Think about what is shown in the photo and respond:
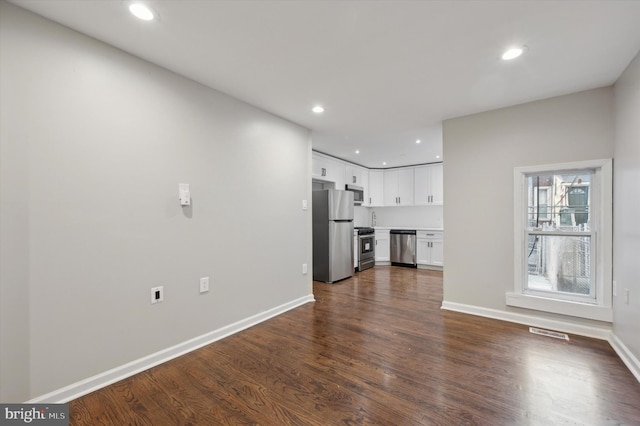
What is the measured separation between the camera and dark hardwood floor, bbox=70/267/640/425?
1636 mm

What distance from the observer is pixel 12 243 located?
1611 mm

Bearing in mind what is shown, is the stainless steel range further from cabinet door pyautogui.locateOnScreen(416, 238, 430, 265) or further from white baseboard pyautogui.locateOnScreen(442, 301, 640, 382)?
white baseboard pyautogui.locateOnScreen(442, 301, 640, 382)

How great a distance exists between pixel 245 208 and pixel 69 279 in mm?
1534

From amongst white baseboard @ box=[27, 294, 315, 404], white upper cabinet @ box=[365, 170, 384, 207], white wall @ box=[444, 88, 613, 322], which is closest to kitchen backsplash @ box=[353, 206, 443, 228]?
white upper cabinet @ box=[365, 170, 384, 207]

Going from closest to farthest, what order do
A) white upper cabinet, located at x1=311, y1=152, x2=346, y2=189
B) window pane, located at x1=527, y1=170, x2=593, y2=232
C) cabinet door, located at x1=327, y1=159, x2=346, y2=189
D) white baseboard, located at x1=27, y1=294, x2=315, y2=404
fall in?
white baseboard, located at x1=27, y1=294, x2=315, y2=404 → window pane, located at x1=527, y1=170, x2=593, y2=232 → white upper cabinet, located at x1=311, y1=152, x2=346, y2=189 → cabinet door, located at x1=327, y1=159, x2=346, y2=189

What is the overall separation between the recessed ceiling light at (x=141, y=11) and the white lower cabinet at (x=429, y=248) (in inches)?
231

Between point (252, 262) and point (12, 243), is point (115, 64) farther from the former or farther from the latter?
point (252, 262)

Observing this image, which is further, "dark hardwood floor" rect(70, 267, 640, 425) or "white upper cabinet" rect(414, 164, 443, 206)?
"white upper cabinet" rect(414, 164, 443, 206)

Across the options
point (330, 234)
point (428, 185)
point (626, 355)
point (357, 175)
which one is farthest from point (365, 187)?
point (626, 355)

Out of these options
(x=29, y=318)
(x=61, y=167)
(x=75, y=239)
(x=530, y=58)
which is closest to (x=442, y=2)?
(x=530, y=58)

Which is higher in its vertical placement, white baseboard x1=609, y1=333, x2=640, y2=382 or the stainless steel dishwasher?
the stainless steel dishwasher

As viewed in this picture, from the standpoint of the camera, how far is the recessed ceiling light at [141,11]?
163 centimetres

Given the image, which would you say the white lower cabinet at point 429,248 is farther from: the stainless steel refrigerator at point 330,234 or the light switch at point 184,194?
the light switch at point 184,194

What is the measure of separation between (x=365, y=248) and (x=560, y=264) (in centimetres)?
351
